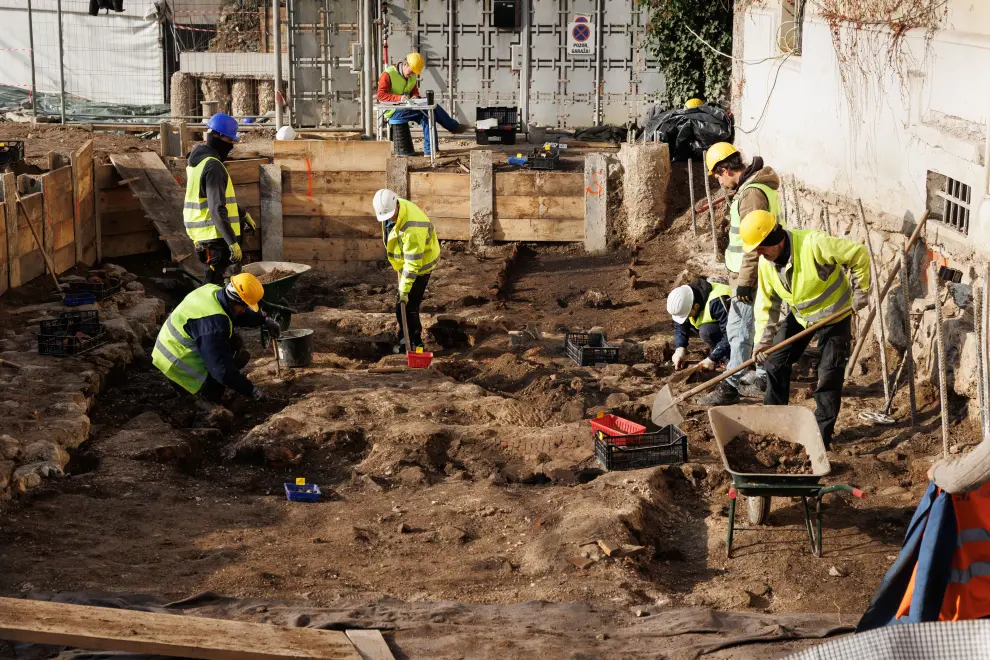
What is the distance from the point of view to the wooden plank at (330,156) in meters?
15.6

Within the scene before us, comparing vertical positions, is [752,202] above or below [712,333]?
above

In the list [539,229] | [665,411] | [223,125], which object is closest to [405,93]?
[539,229]

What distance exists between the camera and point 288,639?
563 cm

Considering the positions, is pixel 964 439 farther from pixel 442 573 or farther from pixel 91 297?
pixel 91 297

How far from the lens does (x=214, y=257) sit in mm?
11836

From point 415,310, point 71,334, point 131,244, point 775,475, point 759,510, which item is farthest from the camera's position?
point 131,244

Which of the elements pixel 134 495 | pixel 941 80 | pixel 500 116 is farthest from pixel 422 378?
pixel 500 116

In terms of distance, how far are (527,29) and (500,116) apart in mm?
2304

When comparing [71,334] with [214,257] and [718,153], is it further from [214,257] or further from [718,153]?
[718,153]

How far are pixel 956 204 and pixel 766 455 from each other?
121 inches

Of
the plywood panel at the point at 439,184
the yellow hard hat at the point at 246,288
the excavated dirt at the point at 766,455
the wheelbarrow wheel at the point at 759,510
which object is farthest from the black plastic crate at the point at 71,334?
the wheelbarrow wheel at the point at 759,510

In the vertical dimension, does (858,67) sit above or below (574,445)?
above

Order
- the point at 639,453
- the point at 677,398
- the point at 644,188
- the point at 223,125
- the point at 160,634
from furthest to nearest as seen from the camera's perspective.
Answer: the point at 644,188 < the point at 223,125 < the point at 677,398 < the point at 639,453 < the point at 160,634

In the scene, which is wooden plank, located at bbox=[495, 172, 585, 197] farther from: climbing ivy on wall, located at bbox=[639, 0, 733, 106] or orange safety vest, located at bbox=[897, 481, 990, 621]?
orange safety vest, located at bbox=[897, 481, 990, 621]
